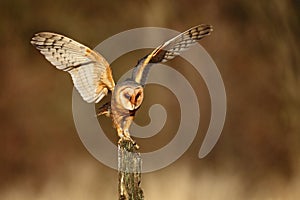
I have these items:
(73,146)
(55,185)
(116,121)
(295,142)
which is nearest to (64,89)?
(73,146)

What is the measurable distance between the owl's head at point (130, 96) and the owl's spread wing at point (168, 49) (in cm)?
9

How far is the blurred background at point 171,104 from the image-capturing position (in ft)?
7.07

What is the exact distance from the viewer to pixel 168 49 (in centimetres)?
188

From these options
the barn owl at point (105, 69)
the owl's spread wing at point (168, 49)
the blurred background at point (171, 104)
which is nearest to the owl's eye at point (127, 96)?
the barn owl at point (105, 69)

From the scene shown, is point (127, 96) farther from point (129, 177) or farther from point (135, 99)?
point (129, 177)

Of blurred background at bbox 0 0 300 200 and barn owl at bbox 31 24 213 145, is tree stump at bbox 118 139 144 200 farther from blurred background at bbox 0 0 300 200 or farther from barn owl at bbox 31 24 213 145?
blurred background at bbox 0 0 300 200

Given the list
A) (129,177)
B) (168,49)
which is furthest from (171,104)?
(129,177)

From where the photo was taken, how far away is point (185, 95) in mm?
2357

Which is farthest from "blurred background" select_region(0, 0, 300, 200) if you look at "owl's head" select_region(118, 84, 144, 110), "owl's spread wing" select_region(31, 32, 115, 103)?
"owl's head" select_region(118, 84, 144, 110)

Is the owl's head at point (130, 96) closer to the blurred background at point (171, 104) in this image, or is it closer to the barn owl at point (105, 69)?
the barn owl at point (105, 69)

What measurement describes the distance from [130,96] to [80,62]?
0.22m

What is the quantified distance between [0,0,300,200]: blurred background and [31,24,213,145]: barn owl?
377mm

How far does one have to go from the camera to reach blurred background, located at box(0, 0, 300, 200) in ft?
7.07

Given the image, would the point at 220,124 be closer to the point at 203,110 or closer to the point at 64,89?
the point at 203,110
